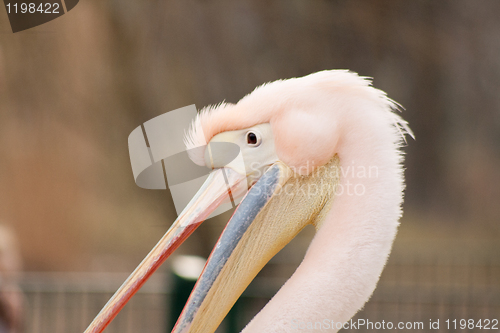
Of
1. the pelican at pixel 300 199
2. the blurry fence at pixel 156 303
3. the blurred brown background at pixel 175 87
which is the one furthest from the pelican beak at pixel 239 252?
the blurred brown background at pixel 175 87

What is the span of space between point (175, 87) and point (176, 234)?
2.49 m

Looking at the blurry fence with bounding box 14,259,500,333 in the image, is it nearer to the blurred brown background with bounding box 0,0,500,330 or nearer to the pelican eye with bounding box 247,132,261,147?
the blurred brown background with bounding box 0,0,500,330

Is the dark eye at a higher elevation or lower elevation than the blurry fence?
higher

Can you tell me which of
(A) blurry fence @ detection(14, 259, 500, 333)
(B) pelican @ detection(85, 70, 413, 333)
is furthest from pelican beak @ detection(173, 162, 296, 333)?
(A) blurry fence @ detection(14, 259, 500, 333)

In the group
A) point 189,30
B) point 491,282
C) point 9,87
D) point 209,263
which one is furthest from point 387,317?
point 9,87

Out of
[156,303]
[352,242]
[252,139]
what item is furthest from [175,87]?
[352,242]

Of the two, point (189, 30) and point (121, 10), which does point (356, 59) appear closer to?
point (189, 30)

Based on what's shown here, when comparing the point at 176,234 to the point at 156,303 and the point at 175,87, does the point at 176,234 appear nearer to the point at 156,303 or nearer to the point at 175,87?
the point at 156,303

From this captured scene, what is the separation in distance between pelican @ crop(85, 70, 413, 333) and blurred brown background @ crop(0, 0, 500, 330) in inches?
83.7

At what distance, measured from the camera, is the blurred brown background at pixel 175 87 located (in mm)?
3062

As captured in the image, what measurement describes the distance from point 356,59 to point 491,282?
186cm

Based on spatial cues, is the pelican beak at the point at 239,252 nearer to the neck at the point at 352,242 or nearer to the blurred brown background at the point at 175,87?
the neck at the point at 352,242

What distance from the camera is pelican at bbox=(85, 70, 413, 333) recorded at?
73 centimetres

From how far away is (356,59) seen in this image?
3.32 meters
